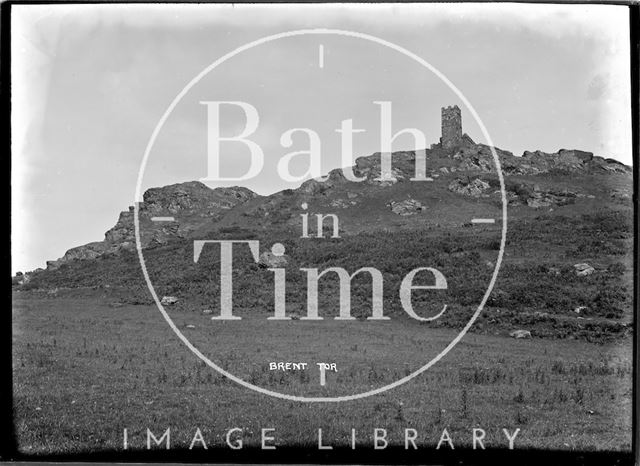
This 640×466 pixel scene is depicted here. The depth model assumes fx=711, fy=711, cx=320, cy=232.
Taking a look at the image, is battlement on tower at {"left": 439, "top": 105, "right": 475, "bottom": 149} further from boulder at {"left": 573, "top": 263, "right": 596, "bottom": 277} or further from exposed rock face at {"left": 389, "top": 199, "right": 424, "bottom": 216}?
boulder at {"left": 573, "top": 263, "right": 596, "bottom": 277}

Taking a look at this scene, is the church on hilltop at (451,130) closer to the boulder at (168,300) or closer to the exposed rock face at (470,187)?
the exposed rock face at (470,187)

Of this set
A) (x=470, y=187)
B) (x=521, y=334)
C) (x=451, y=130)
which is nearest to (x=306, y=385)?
(x=521, y=334)

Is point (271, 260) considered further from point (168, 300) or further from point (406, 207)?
point (406, 207)

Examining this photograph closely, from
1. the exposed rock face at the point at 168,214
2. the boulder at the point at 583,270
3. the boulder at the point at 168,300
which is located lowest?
the boulder at the point at 168,300

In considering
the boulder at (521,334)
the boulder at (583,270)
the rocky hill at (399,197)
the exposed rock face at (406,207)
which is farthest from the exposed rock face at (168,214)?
the boulder at (583,270)

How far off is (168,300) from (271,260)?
134 centimetres

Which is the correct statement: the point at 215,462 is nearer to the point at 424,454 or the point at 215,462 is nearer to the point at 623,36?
the point at 424,454

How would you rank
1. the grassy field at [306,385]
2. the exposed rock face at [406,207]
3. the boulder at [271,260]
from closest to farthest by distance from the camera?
1. the grassy field at [306,385]
2. the boulder at [271,260]
3. the exposed rock face at [406,207]

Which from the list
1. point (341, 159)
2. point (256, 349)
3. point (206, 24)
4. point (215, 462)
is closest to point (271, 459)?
point (215, 462)

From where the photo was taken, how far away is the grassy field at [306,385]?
8.27 m

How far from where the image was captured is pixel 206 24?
333 inches

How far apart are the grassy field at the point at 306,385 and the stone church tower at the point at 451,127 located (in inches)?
87.6

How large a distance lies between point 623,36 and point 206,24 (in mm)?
4901

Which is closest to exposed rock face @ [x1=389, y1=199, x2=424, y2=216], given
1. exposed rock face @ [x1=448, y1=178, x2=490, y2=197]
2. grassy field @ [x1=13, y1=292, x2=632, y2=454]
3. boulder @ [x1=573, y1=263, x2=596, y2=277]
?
exposed rock face @ [x1=448, y1=178, x2=490, y2=197]
